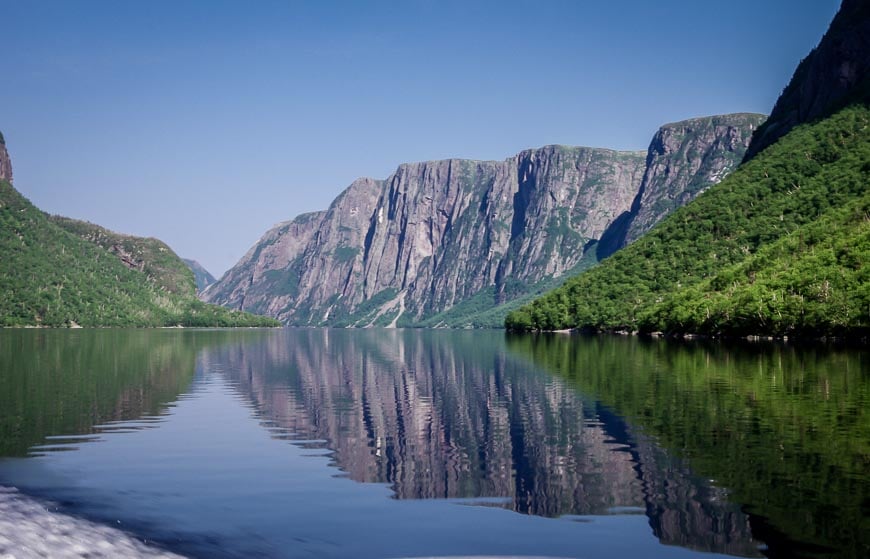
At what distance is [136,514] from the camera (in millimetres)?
23078

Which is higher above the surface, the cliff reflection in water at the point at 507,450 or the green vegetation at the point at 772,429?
the green vegetation at the point at 772,429

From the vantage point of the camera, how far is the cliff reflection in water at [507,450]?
78.1 ft

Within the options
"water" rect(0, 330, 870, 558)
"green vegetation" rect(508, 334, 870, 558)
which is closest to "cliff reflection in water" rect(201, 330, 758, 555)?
"water" rect(0, 330, 870, 558)

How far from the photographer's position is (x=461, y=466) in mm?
30672

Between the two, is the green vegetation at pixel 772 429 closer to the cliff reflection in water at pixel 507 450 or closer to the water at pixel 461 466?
the water at pixel 461 466

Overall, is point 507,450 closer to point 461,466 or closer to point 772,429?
point 461,466

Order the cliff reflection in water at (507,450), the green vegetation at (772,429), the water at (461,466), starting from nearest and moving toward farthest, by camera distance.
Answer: the water at (461,466) < the green vegetation at (772,429) < the cliff reflection in water at (507,450)

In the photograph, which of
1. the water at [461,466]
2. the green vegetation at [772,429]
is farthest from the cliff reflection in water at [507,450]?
the green vegetation at [772,429]

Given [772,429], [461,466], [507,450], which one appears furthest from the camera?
[772,429]

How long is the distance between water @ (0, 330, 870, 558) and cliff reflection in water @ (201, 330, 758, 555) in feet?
0.41

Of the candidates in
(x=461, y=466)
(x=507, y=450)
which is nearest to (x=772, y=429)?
(x=507, y=450)

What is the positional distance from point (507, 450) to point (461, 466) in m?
3.85

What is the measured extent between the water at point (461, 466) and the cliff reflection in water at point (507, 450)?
12 cm

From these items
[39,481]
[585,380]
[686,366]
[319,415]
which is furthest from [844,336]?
[39,481]
